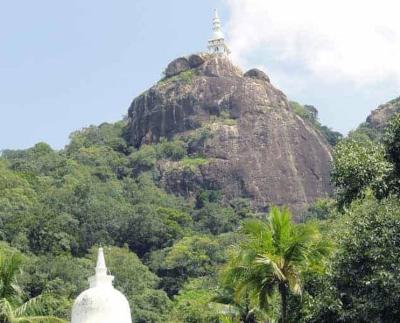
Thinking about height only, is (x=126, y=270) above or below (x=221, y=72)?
below

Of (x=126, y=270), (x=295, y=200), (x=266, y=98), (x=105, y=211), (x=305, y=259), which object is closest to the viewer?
(x=305, y=259)

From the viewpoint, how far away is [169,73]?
4235 inches

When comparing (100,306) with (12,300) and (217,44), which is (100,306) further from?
(217,44)

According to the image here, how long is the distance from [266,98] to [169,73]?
12.4 m

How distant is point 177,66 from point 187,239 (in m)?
35.2

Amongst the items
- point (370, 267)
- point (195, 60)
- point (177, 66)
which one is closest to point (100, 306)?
point (370, 267)

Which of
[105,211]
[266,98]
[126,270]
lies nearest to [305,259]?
[126,270]

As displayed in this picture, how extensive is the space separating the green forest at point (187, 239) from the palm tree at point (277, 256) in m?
0.03

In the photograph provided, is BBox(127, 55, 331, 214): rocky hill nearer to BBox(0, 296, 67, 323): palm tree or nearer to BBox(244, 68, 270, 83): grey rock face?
BBox(244, 68, 270, 83): grey rock face

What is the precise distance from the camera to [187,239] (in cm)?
7606

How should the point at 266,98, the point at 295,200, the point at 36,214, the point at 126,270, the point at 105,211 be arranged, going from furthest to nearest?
the point at 266,98
the point at 295,200
the point at 105,211
the point at 36,214
the point at 126,270

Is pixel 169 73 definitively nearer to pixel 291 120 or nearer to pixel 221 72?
pixel 221 72

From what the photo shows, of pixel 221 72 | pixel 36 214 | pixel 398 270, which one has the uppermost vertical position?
pixel 221 72

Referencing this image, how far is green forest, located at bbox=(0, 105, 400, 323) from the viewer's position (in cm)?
2236
